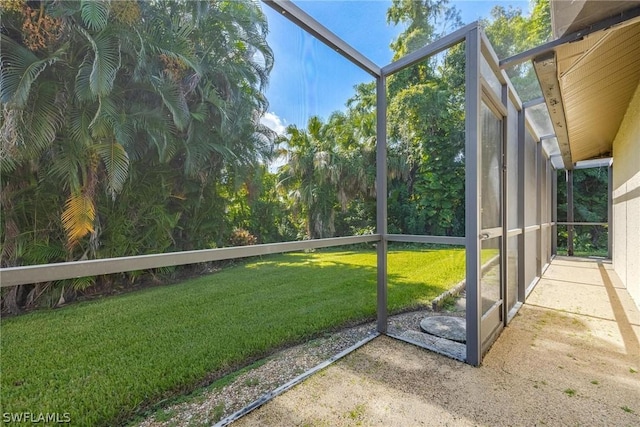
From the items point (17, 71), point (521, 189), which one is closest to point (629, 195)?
point (521, 189)

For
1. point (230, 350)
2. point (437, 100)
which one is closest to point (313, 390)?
point (230, 350)

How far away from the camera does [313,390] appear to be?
2.17 meters

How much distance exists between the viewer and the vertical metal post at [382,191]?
10.3 ft

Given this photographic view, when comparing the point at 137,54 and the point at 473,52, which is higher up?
the point at 473,52

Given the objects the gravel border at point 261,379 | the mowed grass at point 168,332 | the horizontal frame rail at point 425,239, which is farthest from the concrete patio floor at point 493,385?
the horizontal frame rail at point 425,239

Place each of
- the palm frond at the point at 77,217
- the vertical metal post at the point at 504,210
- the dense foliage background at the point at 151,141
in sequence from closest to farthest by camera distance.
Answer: the dense foliage background at the point at 151,141, the palm frond at the point at 77,217, the vertical metal post at the point at 504,210

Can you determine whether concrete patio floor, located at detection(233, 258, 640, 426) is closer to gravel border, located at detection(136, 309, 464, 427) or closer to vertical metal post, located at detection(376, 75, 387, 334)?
gravel border, located at detection(136, 309, 464, 427)

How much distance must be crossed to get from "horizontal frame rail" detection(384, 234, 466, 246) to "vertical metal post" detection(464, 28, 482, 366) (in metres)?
0.12

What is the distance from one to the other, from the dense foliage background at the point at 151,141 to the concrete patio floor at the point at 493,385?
1243 mm

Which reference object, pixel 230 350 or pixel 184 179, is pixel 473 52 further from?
pixel 230 350

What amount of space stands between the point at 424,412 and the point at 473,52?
2.89 metres

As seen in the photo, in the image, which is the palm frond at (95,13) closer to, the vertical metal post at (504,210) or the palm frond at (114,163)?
the palm frond at (114,163)

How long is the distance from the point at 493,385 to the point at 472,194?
1.55 m

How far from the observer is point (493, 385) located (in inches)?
86.2
